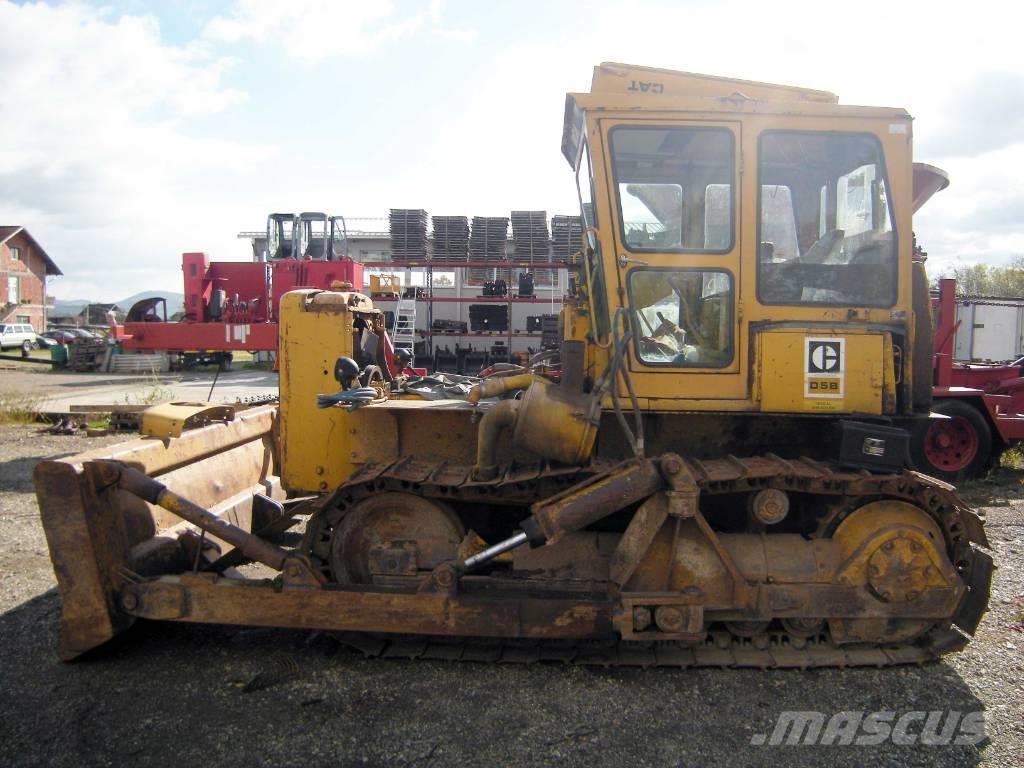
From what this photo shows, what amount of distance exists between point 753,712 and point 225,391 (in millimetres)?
16644

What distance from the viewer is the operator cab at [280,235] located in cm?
2066

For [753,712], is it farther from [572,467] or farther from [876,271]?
→ [876,271]

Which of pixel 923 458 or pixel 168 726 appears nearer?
pixel 168 726

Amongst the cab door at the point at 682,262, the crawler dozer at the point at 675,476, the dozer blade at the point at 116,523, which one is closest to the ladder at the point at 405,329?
the dozer blade at the point at 116,523

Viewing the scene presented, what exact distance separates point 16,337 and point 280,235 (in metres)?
26.8

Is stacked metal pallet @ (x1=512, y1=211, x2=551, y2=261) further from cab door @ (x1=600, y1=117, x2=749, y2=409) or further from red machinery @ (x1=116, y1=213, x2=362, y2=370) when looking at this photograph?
cab door @ (x1=600, y1=117, x2=749, y2=409)

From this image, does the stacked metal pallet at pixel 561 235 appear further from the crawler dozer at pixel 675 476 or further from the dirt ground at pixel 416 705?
the dirt ground at pixel 416 705

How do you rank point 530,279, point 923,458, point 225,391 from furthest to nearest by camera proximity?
1. point 530,279
2. point 225,391
3. point 923,458

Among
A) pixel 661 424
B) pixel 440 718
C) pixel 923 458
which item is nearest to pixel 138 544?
pixel 440 718

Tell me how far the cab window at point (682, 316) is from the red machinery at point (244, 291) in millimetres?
8699

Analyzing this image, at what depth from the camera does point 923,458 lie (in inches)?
355

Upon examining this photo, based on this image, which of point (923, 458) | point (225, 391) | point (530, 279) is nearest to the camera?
point (923, 458)

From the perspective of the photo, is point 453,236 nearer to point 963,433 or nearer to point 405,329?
point 405,329

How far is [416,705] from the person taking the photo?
3.59 metres
